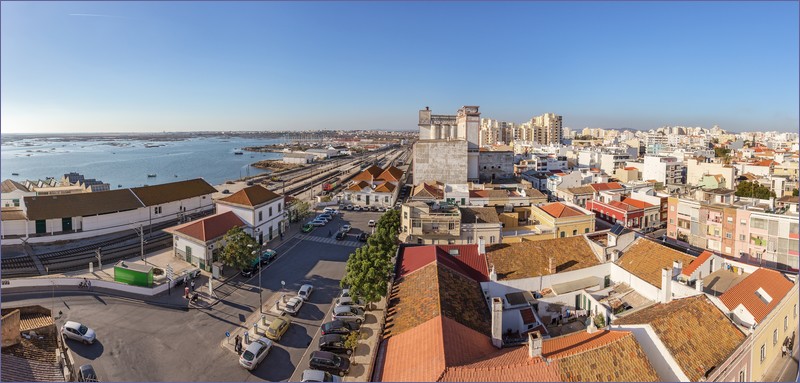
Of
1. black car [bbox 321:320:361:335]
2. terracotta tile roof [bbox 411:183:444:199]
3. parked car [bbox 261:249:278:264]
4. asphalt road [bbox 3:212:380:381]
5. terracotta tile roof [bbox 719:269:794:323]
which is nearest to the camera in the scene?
terracotta tile roof [bbox 719:269:794:323]

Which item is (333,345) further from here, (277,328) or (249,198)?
(249,198)

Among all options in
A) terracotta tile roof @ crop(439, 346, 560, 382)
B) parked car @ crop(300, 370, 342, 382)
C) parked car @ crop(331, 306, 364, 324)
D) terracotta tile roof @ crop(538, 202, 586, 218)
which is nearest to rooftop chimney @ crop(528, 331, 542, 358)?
terracotta tile roof @ crop(439, 346, 560, 382)

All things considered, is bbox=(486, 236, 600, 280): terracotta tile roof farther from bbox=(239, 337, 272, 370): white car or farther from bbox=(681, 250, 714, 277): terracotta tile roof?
bbox=(239, 337, 272, 370): white car

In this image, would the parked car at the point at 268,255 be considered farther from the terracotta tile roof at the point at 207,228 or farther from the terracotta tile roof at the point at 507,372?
the terracotta tile roof at the point at 507,372

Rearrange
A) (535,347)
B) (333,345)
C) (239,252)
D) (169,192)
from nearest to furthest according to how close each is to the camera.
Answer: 1. (535,347)
2. (333,345)
3. (239,252)
4. (169,192)

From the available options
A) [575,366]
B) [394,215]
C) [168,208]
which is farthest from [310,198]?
[575,366]

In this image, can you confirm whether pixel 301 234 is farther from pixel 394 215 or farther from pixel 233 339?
pixel 233 339

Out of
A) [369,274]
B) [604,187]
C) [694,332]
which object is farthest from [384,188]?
[694,332]
